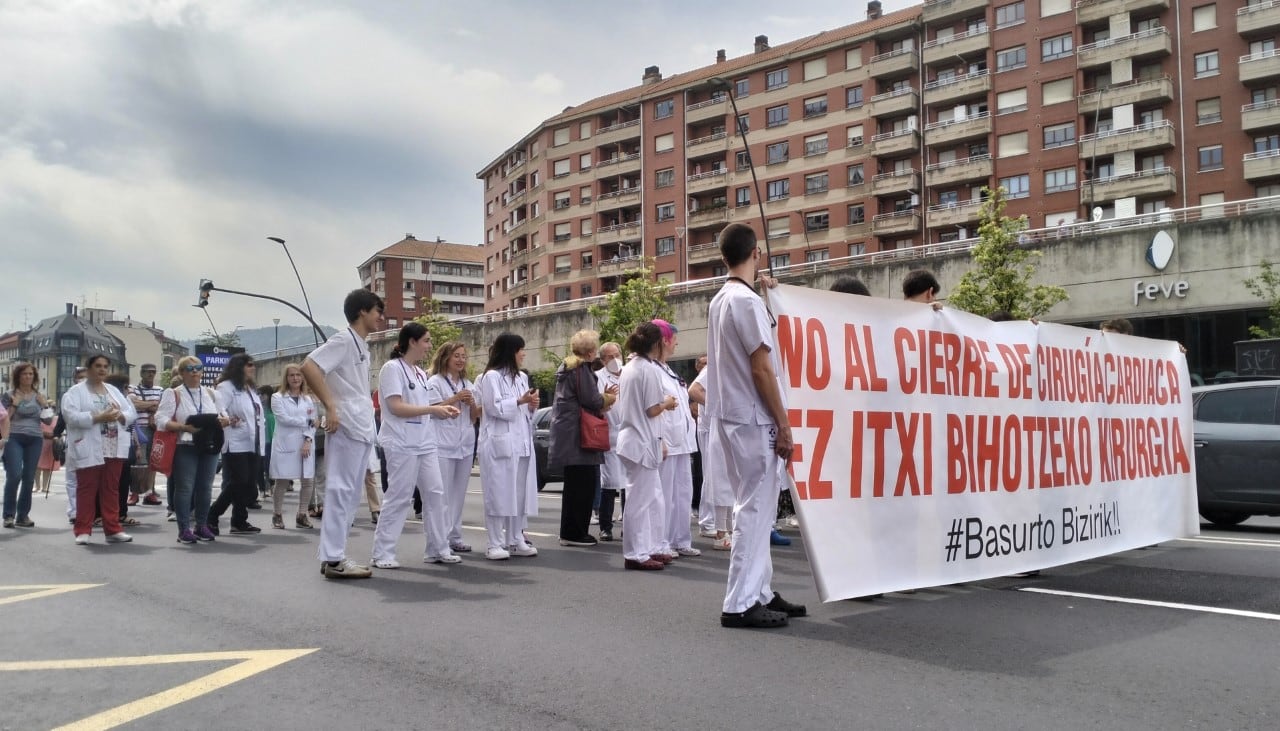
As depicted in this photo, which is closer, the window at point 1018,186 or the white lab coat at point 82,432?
the white lab coat at point 82,432

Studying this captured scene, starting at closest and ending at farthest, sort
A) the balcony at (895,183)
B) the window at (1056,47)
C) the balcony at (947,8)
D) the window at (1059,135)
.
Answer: the window at (1059,135) → the window at (1056,47) → the balcony at (947,8) → the balcony at (895,183)

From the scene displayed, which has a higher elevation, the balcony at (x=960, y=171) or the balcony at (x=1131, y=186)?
the balcony at (x=960, y=171)

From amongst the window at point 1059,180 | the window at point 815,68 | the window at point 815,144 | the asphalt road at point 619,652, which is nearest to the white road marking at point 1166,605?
the asphalt road at point 619,652

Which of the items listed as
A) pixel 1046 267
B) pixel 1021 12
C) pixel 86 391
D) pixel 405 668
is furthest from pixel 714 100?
pixel 405 668

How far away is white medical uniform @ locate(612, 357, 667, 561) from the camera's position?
7.95 metres

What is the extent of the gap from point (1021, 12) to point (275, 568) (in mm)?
55136

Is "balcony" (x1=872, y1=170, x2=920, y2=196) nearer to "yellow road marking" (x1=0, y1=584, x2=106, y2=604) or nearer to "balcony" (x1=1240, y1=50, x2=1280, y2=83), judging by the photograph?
"balcony" (x1=1240, y1=50, x2=1280, y2=83)

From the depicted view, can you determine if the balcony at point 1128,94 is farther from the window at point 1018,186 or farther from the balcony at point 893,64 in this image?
the balcony at point 893,64

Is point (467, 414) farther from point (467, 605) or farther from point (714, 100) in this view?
point (714, 100)

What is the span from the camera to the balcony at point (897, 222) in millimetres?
56562

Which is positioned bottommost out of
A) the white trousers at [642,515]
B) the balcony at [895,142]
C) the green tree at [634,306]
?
the white trousers at [642,515]

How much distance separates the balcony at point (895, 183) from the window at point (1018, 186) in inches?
201

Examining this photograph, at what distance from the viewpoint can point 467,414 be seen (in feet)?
29.3

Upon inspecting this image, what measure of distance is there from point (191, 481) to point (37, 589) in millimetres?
3114
